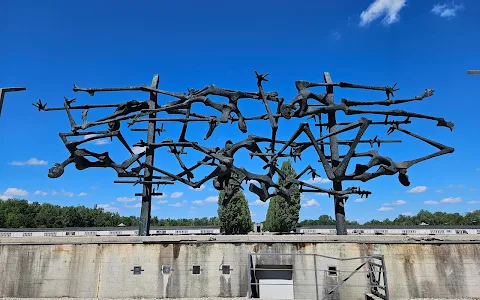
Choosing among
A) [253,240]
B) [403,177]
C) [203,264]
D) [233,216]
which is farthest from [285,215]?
[203,264]

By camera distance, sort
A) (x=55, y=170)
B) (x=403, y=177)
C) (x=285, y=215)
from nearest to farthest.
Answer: (x=403, y=177)
(x=55, y=170)
(x=285, y=215)

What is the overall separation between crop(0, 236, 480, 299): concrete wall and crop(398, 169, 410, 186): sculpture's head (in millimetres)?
2842

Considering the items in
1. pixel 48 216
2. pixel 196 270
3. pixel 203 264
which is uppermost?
pixel 48 216

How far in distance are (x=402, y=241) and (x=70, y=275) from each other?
14.7m

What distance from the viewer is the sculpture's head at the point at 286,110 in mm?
14829

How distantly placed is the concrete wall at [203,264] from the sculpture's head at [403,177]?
2.84 metres

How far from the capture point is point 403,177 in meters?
14.8

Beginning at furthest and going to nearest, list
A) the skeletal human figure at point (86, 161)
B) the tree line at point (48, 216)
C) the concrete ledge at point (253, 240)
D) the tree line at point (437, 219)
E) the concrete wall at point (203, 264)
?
the tree line at point (437, 219) < the tree line at point (48, 216) < the skeletal human figure at point (86, 161) < the concrete ledge at point (253, 240) < the concrete wall at point (203, 264)

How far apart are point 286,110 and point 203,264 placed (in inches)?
316

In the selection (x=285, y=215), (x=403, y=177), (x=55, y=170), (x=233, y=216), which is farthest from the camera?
(x=233, y=216)

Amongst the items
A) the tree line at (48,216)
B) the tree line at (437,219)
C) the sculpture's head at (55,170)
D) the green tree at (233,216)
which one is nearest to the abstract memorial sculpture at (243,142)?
the sculpture's head at (55,170)

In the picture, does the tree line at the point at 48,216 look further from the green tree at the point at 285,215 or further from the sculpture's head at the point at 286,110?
the sculpture's head at the point at 286,110

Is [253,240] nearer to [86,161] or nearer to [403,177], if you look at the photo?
[403,177]

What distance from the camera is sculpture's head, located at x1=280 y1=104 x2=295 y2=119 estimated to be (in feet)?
48.7
